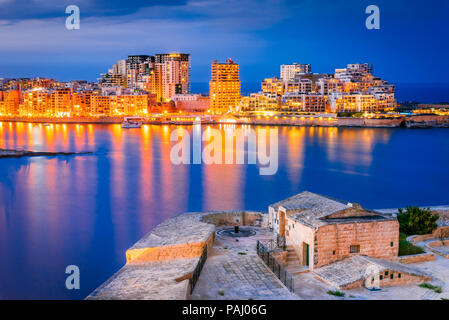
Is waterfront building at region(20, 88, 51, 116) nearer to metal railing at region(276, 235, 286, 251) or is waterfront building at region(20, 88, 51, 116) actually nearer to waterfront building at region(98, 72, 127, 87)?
waterfront building at region(98, 72, 127, 87)

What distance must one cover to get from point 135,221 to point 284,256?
771 cm

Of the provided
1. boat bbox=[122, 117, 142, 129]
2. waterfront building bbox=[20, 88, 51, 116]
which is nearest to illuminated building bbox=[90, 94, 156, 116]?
boat bbox=[122, 117, 142, 129]

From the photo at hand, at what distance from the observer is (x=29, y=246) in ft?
36.1

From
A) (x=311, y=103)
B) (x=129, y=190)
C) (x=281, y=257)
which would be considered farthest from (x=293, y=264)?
(x=311, y=103)

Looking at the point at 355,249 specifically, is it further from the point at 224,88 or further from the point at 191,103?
the point at 191,103

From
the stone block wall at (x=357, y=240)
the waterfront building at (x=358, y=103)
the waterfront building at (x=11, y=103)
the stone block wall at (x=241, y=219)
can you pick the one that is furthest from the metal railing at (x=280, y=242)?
the waterfront building at (x=11, y=103)

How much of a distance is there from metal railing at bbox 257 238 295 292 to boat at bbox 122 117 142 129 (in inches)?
1856

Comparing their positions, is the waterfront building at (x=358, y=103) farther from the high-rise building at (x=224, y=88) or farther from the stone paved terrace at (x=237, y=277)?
the stone paved terrace at (x=237, y=277)

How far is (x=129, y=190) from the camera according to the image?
62.2 feet

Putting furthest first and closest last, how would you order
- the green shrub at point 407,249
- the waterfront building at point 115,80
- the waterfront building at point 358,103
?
the waterfront building at point 115,80 < the waterfront building at point 358,103 < the green shrub at point 407,249

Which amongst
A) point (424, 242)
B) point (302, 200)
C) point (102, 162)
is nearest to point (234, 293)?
point (302, 200)

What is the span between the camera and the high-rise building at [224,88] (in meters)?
69.2

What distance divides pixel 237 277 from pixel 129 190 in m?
13.7

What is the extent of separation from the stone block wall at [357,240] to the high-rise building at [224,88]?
204 feet
